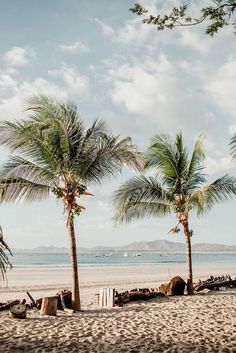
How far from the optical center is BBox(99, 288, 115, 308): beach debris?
44.4 ft

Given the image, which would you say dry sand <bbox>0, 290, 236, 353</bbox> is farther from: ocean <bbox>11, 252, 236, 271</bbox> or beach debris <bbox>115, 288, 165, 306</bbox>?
ocean <bbox>11, 252, 236, 271</bbox>

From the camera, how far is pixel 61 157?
42.7 feet

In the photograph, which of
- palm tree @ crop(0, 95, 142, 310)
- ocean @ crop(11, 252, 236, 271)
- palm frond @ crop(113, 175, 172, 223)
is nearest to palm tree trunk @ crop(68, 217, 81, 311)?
palm tree @ crop(0, 95, 142, 310)

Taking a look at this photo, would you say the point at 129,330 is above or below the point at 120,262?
below

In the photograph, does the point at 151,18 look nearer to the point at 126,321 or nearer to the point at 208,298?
the point at 126,321

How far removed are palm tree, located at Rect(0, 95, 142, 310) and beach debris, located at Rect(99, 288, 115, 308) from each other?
4.15 ft

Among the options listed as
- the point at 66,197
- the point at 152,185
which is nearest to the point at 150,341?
the point at 66,197

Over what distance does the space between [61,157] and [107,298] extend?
193 inches

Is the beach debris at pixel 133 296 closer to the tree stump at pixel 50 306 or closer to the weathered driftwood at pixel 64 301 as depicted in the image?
the weathered driftwood at pixel 64 301

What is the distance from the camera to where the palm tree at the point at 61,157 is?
12.8 m

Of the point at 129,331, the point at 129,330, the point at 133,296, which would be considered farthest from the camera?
the point at 133,296

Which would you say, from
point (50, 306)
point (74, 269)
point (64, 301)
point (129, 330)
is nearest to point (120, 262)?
point (64, 301)

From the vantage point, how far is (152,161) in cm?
1722

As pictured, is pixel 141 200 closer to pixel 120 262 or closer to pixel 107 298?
pixel 107 298
